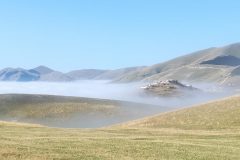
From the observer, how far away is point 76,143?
50.3 m

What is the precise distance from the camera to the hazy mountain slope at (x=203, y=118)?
9712cm

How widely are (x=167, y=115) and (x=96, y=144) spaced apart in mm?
65831

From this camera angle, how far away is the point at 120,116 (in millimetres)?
181250

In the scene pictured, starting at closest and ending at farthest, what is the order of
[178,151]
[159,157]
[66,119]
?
[159,157], [178,151], [66,119]

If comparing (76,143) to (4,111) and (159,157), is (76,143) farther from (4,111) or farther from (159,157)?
(4,111)

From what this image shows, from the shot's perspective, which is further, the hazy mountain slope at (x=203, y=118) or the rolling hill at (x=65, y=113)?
the rolling hill at (x=65, y=113)

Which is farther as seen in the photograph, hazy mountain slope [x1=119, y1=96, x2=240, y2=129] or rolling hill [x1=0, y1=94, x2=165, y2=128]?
rolling hill [x1=0, y1=94, x2=165, y2=128]

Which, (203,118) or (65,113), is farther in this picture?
(65,113)

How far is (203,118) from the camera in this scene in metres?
105

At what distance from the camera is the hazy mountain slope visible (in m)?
97.1

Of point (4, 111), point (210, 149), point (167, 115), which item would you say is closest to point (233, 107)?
point (167, 115)

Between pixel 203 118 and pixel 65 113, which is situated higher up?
pixel 65 113

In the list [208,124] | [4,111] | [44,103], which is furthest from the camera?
[44,103]

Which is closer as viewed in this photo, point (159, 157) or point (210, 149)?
point (159, 157)
